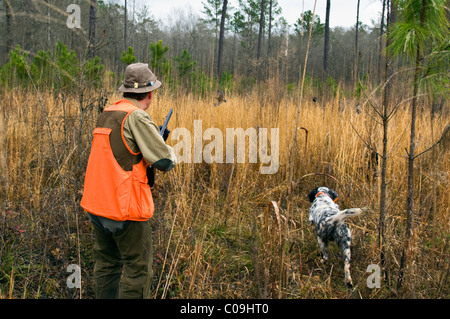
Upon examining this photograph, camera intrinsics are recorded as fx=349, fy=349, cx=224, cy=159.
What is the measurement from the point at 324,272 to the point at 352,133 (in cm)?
185

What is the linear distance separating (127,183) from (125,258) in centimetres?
41

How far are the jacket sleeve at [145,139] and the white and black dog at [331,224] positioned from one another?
1.19 metres

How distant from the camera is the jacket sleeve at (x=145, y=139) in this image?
5.46 feet

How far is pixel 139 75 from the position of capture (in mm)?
1823

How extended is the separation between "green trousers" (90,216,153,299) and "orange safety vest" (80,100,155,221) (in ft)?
0.30

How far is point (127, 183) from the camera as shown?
1.64 meters

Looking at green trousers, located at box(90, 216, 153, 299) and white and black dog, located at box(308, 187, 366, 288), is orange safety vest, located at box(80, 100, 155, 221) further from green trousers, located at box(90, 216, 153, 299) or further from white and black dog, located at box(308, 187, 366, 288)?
white and black dog, located at box(308, 187, 366, 288)

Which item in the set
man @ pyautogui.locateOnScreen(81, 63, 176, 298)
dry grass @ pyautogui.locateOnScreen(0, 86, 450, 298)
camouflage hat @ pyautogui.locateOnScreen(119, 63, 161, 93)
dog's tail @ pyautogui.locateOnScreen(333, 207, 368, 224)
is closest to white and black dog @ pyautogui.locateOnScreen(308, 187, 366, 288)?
dog's tail @ pyautogui.locateOnScreen(333, 207, 368, 224)

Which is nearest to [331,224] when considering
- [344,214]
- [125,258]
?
[344,214]

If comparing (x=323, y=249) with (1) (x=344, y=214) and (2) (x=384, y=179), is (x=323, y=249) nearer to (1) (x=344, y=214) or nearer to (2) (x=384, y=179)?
(1) (x=344, y=214)

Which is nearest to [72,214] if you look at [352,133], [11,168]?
[11,168]

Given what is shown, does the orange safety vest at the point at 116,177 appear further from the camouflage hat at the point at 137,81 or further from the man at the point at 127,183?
the camouflage hat at the point at 137,81

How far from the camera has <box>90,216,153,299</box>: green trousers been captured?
1.72 metres
